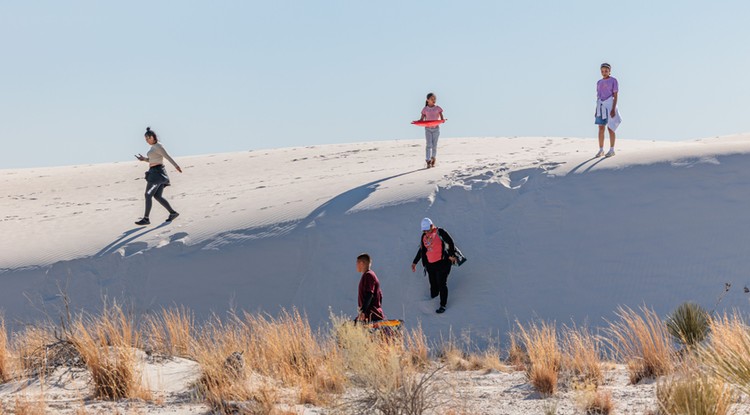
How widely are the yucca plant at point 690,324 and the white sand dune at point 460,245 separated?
2.92 m

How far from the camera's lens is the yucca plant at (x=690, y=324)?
29.0 ft

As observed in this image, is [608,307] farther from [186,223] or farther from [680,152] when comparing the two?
[186,223]

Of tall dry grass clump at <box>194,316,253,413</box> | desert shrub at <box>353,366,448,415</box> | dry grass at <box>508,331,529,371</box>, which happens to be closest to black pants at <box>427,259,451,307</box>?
dry grass at <box>508,331,529,371</box>

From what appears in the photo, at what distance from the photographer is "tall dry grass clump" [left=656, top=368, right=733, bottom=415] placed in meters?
5.41

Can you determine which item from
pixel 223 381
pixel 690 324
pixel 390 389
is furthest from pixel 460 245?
pixel 390 389

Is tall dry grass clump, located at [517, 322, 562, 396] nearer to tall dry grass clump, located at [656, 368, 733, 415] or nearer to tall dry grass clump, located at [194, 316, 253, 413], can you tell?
tall dry grass clump, located at [656, 368, 733, 415]

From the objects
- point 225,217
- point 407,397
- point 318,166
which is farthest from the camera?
point 318,166

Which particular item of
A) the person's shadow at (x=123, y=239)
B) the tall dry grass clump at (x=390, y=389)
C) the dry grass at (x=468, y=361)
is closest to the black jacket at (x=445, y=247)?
the dry grass at (x=468, y=361)

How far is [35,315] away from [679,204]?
33.7ft

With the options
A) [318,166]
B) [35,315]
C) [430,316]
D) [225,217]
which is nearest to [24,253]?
[35,315]

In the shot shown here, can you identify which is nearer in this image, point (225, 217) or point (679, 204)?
point (679, 204)

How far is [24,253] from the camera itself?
16.3m

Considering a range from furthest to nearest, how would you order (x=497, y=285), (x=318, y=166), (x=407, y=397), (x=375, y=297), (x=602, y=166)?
1. (x=318, y=166)
2. (x=602, y=166)
3. (x=497, y=285)
4. (x=375, y=297)
5. (x=407, y=397)

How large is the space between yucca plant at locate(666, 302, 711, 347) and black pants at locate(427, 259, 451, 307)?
354 cm
